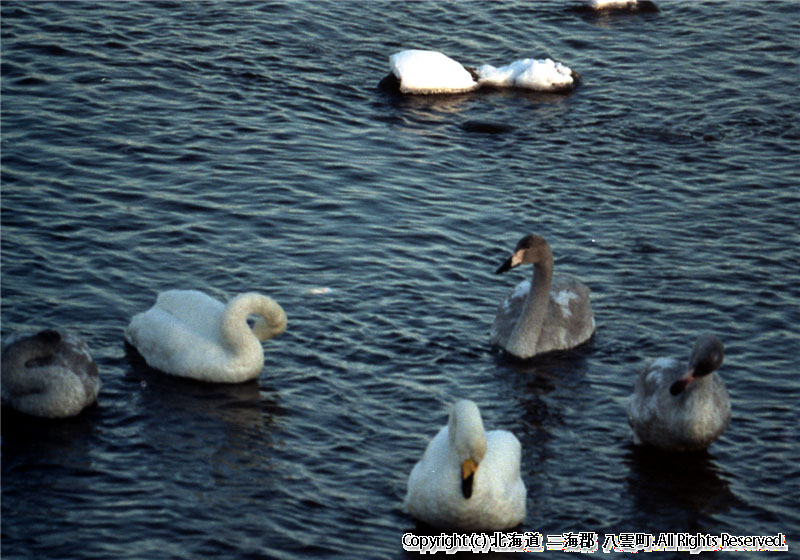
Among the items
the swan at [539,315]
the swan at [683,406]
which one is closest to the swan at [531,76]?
the swan at [539,315]

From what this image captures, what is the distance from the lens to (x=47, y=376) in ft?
37.0

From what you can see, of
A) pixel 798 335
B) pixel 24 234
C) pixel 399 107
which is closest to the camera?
pixel 798 335

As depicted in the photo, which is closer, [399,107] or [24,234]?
[24,234]

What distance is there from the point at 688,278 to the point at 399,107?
21.0 feet

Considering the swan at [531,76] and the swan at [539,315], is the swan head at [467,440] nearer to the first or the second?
the swan at [539,315]

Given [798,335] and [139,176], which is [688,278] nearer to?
[798,335]

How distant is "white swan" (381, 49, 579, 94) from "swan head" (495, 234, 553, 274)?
696cm

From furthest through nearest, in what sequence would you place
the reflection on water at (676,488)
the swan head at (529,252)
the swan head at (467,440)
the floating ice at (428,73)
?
the floating ice at (428,73) < the swan head at (529,252) < the reflection on water at (676,488) < the swan head at (467,440)

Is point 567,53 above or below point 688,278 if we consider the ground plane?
above

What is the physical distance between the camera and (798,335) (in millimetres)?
13805

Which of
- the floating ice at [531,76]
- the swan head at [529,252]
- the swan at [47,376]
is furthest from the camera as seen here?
the floating ice at [531,76]

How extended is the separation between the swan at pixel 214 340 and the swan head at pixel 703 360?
3.98 metres

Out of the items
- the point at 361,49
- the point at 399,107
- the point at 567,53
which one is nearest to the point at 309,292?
the point at 399,107

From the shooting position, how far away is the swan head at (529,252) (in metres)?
Answer: 13.6
